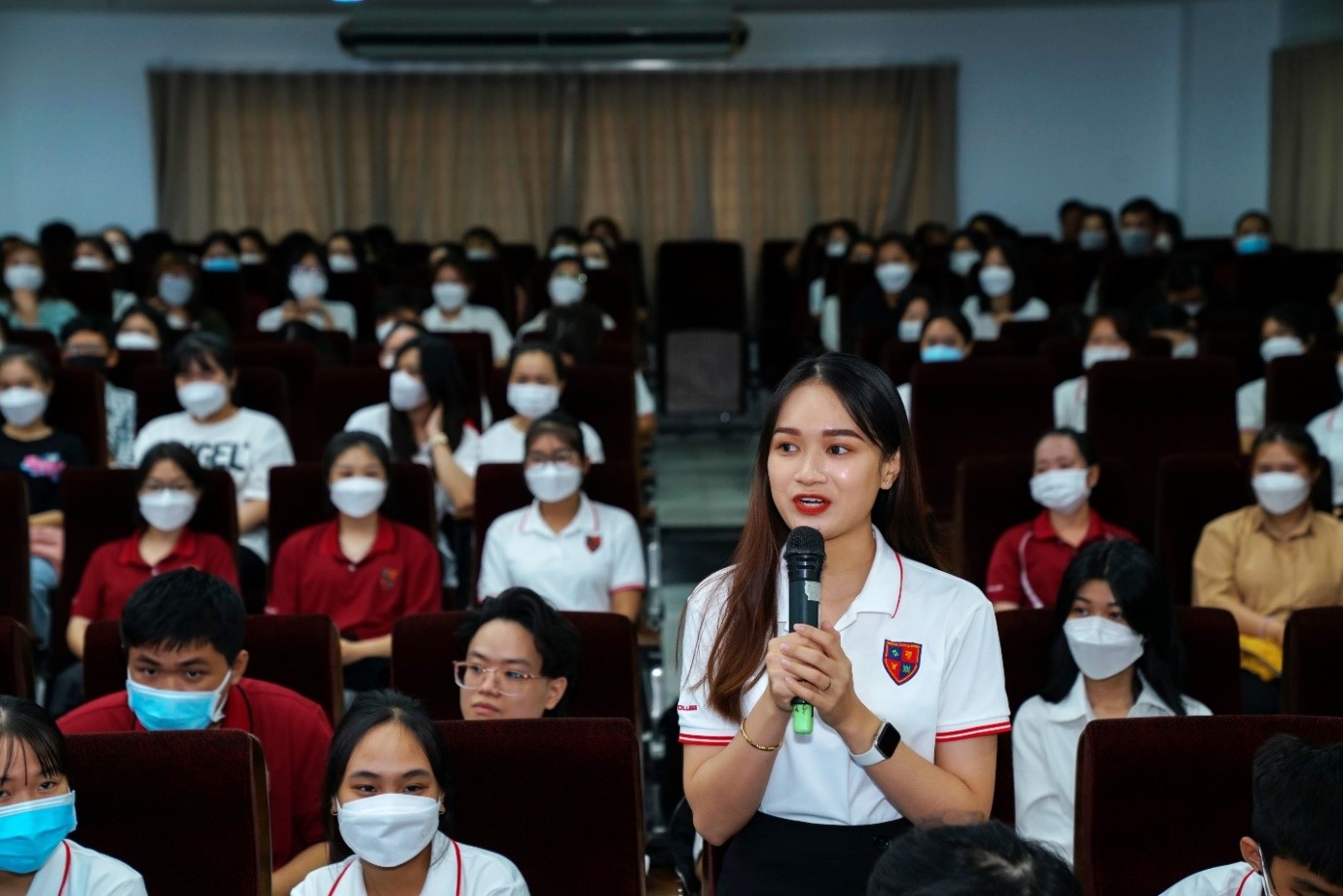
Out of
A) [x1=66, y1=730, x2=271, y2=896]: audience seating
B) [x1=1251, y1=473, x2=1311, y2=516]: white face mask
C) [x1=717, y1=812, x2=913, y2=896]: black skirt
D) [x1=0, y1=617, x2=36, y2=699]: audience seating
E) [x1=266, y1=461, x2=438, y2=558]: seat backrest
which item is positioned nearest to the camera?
[x1=717, y1=812, x2=913, y2=896]: black skirt

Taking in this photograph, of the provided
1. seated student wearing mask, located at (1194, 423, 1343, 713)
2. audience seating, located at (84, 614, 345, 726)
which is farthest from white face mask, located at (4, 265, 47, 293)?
seated student wearing mask, located at (1194, 423, 1343, 713)

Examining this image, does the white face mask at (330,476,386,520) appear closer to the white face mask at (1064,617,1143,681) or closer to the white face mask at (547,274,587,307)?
the white face mask at (1064,617,1143,681)

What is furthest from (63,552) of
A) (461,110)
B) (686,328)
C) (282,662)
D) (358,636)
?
(461,110)

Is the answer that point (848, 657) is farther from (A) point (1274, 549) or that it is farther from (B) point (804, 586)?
(A) point (1274, 549)

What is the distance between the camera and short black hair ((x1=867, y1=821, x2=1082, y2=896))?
1318 mm

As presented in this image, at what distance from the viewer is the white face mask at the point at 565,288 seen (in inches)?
327

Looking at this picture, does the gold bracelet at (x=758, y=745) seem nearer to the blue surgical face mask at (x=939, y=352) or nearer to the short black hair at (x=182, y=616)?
the short black hair at (x=182, y=616)

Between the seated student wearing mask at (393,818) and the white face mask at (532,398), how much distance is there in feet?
9.28

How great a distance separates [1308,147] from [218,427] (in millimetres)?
8197

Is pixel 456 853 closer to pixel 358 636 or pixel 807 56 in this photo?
pixel 358 636

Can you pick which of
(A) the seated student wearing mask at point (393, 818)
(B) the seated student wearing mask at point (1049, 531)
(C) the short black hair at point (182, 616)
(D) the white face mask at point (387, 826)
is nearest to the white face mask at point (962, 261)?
(B) the seated student wearing mask at point (1049, 531)

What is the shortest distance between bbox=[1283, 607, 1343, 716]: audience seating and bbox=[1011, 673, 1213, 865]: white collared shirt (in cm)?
19

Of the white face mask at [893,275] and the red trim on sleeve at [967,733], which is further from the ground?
the white face mask at [893,275]

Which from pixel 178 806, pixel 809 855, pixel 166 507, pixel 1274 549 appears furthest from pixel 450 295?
pixel 809 855
